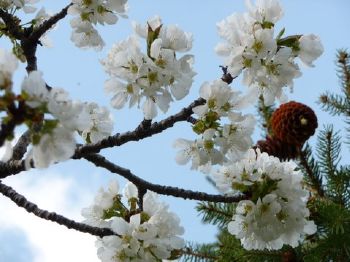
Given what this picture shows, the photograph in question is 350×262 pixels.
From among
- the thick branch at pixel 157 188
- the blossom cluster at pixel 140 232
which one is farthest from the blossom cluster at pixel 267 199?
the blossom cluster at pixel 140 232

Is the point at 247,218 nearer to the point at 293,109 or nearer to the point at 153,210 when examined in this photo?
the point at 153,210

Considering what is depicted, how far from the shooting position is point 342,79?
147 inches

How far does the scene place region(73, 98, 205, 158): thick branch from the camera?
1.78 meters

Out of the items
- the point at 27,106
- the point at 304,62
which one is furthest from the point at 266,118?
the point at 27,106

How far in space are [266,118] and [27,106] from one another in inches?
99.5

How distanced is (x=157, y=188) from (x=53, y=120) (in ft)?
2.28

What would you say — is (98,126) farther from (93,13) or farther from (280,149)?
(280,149)

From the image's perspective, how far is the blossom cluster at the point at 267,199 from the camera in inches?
68.0

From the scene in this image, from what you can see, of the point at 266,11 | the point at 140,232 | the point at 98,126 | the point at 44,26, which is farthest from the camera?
the point at 98,126

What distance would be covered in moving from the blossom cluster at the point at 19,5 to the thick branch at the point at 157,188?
0.68 m

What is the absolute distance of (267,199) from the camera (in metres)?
1.68

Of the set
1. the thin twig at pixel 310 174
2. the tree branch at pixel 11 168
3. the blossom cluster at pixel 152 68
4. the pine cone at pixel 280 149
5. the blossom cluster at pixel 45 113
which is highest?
the pine cone at pixel 280 149

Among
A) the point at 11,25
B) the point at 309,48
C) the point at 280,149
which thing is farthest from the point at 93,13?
the point at 280,149

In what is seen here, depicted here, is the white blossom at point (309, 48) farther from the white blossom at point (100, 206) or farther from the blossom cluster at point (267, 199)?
the white blossom at point (100, 206)
